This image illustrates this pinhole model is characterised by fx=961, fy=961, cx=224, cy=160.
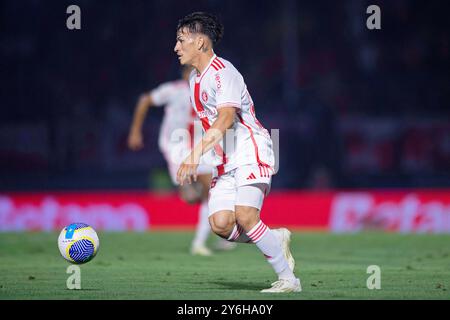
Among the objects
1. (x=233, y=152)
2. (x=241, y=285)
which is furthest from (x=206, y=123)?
(x=241, y=285)

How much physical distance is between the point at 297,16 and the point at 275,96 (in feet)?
7.43

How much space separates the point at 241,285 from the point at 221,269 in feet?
5.01

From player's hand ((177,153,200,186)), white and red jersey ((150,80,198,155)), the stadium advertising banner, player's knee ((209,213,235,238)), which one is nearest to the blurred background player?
white and red jersey ((150,80,198,155))

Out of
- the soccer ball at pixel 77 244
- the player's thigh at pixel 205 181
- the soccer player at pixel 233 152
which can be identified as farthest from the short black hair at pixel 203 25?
the player's thigh at pixel 205 181

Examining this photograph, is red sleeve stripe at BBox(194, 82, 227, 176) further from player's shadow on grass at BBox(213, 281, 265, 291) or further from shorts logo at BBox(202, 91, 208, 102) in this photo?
player's shadow on grass at BBox(213, 281, 265, 291)

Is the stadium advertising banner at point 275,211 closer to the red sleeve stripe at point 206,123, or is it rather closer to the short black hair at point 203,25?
the red sleeve stripe at point 206,123

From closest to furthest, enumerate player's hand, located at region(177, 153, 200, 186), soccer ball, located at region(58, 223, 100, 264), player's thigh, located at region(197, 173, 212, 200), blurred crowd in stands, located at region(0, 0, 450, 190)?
player's hand, located at region(177, 153, 200, 186), soccer ball, located at region(58, 223, 100, 264), player's thigh, located at region(197, 173, 212, 200), blurred crowd in stands, located at region(0, 0, 450, 190)

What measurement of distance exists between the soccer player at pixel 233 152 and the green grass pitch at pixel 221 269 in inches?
17.1

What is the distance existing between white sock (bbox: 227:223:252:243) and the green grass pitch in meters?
0.41

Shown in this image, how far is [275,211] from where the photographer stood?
16141 millimetres

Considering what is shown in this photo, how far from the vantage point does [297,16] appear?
2186 centimetres

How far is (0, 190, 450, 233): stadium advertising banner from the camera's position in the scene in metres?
15.6

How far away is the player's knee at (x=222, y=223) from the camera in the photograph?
7.76 m

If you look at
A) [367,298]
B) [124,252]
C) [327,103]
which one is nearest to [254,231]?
[367,298]
